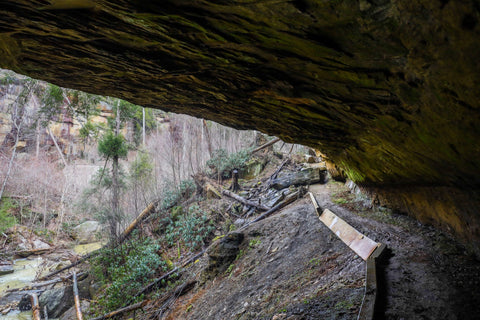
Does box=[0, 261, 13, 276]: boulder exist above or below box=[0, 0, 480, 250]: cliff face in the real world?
below

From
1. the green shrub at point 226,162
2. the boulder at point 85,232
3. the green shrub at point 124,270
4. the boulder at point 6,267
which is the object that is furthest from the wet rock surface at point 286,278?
the boulder at point 85,232

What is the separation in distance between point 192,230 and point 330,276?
22.8 ft

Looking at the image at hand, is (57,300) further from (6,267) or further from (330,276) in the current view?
(330,276)

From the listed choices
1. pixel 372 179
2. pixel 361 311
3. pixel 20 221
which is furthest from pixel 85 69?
pixel 20 221

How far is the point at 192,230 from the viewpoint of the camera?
394 inches

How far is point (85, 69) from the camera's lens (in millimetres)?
3336

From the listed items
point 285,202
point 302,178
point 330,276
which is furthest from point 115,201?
point 330,276

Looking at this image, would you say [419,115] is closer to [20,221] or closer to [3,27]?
[3,27]

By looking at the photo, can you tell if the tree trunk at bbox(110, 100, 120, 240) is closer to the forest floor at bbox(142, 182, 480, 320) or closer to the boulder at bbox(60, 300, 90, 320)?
the boulder at bbox(60, 300, 90, 320)

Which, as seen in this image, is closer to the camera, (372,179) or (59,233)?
(372,179)

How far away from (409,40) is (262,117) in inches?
114

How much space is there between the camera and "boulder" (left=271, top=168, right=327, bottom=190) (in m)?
11.7

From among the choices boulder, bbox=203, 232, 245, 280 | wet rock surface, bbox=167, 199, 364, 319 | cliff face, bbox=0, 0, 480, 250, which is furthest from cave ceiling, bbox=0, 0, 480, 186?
boulder, bbox=203, 232, 245, 280

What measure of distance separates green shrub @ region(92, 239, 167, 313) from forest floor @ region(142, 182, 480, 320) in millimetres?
1151
